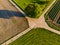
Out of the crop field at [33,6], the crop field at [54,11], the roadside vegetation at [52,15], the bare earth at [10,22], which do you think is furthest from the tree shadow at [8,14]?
the crop field at [54,11]

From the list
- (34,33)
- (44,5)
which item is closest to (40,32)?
(34,33)

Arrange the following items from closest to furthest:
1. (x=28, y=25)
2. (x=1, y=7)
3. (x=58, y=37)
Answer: (x=58, y=37)
(x=28, y=25)
(x=1, y=7)

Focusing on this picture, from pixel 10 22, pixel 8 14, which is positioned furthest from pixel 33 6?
pixel 10 22

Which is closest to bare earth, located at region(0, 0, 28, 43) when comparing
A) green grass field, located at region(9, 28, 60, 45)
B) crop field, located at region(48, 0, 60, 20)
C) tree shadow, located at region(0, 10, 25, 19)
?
tree shadow, located at region(0, 10, 25, 19)

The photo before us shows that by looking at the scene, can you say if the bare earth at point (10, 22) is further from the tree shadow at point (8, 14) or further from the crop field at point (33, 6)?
the crop field at point (33, 6)

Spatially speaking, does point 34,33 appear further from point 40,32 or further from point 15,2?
point 15,2

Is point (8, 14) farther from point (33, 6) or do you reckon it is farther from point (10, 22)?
point (33, 6)

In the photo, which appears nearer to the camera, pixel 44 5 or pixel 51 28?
pixel 51 28
